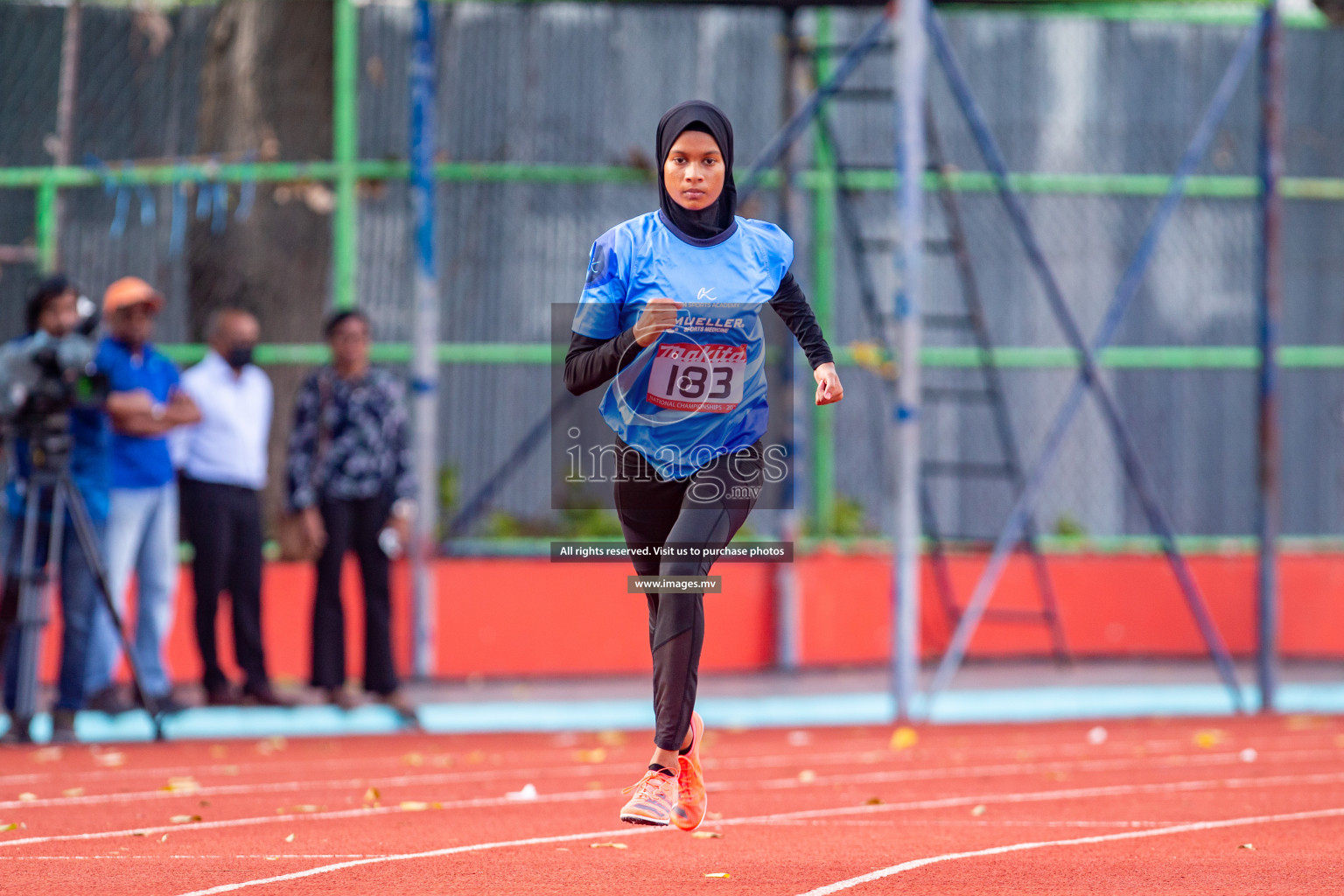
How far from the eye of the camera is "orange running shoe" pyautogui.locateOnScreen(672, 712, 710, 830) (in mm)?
5324

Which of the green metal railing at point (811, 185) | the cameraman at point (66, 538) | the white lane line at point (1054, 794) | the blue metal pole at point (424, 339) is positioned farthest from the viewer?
the green metal railing at point (811, 185)

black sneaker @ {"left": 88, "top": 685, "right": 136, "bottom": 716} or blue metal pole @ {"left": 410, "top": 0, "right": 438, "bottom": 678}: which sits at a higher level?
blue metal pole @ {"left": 410, "top": 0, "right": 438, "bottom": 678}

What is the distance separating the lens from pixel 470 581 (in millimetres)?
11930

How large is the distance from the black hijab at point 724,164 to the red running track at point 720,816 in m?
1.86

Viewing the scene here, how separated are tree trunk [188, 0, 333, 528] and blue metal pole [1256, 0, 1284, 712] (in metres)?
5.89

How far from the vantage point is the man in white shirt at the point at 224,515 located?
9.99 meters

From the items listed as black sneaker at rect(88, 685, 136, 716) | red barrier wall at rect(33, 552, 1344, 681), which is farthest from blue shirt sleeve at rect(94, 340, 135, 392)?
red barrier wall at rect(33, 552, 1344, 681)

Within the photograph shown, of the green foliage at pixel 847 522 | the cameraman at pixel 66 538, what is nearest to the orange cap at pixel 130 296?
the cameraman at pixel 66 538

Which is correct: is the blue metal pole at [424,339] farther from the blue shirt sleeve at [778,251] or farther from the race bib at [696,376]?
the race bib at [696,376]

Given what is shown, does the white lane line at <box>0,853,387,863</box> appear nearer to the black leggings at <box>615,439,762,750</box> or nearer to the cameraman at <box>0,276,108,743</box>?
the black leggings at <box>615,439,762,750</box>

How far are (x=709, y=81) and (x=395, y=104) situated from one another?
2106 mm

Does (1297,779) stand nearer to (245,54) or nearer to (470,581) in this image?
(470,581)

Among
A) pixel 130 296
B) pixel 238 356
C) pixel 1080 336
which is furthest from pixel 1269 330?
pixel 130 296

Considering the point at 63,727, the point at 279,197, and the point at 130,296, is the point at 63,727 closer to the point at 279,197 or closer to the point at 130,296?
the point at 130,296
